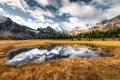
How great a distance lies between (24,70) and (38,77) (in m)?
6.07

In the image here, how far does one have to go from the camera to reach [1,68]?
128 feet

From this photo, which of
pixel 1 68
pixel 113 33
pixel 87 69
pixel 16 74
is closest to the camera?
pixel 16 74

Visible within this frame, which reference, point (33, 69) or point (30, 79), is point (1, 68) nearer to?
point (33, 69)

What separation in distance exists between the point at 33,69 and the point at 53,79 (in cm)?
816

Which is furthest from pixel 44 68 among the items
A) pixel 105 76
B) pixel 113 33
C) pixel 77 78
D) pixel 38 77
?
pixel 113 33

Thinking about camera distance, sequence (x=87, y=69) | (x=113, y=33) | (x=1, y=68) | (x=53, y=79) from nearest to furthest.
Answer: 1. (x=53, y=79)
2. (x=87, y=69)
3. (x=1, y=68)
4. (x=113, y=33)

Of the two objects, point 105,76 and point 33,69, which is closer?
point 105,76

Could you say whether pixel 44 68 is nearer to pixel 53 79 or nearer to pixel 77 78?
pixel 53 79

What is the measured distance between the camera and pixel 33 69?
3697cm

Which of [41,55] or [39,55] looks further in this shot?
[39,55]

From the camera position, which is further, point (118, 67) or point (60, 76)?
point (118, 67)

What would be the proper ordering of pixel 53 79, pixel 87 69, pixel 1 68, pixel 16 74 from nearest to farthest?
1. pixel 53 79
2. pixel 16 74
3. pixel 87 69
4. pixel 1 68

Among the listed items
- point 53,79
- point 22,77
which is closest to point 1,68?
point 22,77

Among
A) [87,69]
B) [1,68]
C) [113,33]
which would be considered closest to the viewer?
[87,69]
